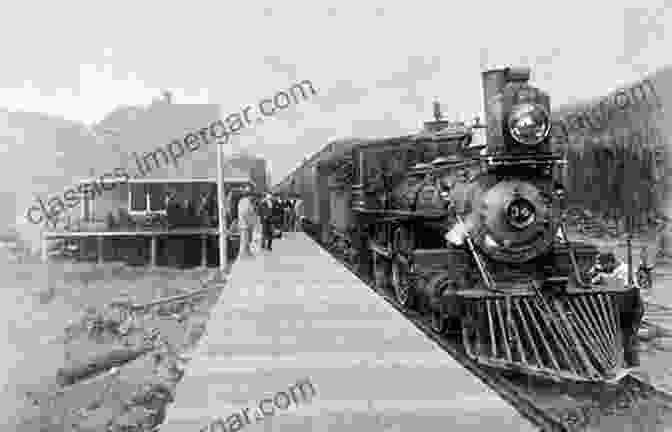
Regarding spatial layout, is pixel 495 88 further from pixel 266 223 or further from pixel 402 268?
pixel 266 223

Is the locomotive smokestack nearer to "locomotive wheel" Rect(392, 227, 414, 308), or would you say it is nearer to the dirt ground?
"locomotive wheel" Rect(392, 227, 414, 308)

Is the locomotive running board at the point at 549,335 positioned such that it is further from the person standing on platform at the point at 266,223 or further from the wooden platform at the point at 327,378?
the person standing on platform at the point at 266,223

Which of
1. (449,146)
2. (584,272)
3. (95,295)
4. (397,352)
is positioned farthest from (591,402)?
(95,295)

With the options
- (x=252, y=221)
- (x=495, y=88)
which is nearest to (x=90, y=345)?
(x=252, y=221)

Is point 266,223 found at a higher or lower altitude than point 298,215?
lower

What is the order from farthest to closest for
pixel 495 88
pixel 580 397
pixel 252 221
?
pixel 252 221
pixel 495 88
pixel 580 397

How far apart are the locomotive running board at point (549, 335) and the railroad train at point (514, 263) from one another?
1cm

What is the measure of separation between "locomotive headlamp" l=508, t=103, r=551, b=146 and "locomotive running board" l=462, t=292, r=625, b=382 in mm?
1863

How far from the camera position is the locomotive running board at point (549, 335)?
19.1 feet

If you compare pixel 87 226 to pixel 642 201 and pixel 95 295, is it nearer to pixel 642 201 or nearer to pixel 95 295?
pixel 95 295

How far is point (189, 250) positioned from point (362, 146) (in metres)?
14.9

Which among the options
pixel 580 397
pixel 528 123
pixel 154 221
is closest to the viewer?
pixel 580 397

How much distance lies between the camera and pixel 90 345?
1191 centimetres

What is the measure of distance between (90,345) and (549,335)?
9.76m
